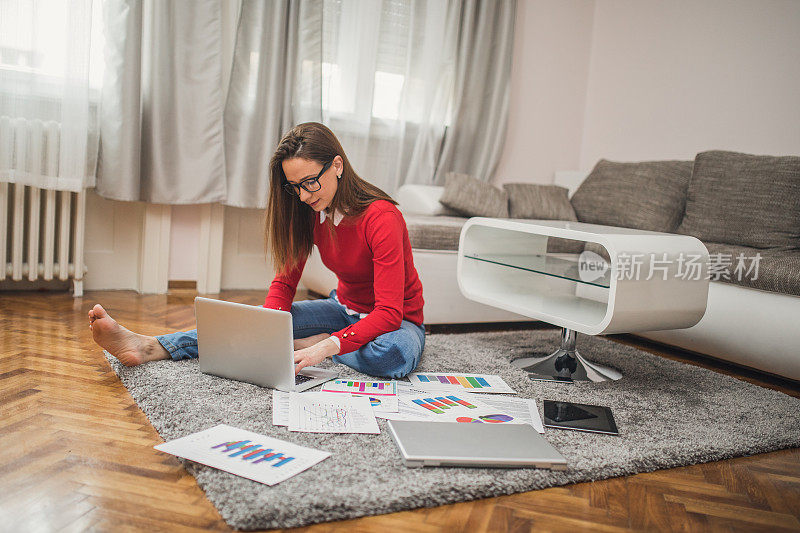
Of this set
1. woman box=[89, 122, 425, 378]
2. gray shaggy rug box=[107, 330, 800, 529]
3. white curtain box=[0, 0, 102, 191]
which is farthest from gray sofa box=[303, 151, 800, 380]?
white curtain box=[0, 0, 102, 191]

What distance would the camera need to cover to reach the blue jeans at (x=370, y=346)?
1.86m

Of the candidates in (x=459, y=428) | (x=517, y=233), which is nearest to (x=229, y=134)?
(x=517, y=233)

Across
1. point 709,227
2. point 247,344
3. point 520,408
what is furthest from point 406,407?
point 709,227

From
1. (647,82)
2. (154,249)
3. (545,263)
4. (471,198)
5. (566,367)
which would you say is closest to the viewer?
(566,367)

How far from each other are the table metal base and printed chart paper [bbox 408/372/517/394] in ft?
0.62

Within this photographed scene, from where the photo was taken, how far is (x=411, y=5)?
350 cm

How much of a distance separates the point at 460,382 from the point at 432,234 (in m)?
0.99

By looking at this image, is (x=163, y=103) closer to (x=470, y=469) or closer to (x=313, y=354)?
(x=313, y=354)

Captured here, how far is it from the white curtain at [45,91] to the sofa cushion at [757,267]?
2.49 meters

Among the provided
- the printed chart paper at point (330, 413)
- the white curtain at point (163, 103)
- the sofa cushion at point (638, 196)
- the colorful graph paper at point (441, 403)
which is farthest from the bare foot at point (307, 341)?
the sofa cushion at point (638, 196)

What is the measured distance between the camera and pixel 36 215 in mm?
2738

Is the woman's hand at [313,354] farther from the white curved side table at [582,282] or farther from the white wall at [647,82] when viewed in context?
the white wall at [647,82]

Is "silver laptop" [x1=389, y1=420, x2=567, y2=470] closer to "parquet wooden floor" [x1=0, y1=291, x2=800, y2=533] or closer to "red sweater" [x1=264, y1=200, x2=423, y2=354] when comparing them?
"parquet wooden floor" [x1=0, y1=291, x2=800, y2=533]

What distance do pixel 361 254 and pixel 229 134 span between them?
1.52 m
